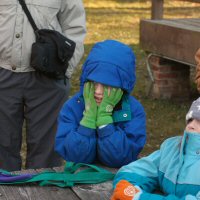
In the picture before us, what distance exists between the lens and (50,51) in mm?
3725

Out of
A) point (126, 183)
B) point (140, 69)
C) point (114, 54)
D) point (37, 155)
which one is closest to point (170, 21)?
point (140, 69)

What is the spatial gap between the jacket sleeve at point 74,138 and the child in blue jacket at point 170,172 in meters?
0.41

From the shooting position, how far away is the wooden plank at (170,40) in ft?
20.5

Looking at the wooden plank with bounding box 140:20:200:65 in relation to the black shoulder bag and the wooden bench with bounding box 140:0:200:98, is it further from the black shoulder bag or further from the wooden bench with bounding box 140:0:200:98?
the black shoulder bag

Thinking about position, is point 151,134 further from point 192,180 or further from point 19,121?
point 192,180

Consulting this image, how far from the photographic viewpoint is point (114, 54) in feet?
9.11

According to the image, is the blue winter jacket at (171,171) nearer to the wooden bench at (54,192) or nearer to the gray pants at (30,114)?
the wooden bench at (54,192)

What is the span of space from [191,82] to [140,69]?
1.18 m

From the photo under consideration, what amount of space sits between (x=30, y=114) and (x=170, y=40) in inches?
125

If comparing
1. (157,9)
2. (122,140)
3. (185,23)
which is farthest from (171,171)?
(157,9)

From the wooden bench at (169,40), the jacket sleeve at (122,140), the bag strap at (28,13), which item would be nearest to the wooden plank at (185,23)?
the wooden bench at (169,40)

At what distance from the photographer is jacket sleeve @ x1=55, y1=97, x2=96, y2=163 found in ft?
9.14

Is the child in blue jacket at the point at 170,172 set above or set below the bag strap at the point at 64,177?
above

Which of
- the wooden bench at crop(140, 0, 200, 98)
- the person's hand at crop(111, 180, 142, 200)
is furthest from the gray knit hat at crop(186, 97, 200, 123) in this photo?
the wooden bench at crop(140, 0, 200, 98)
